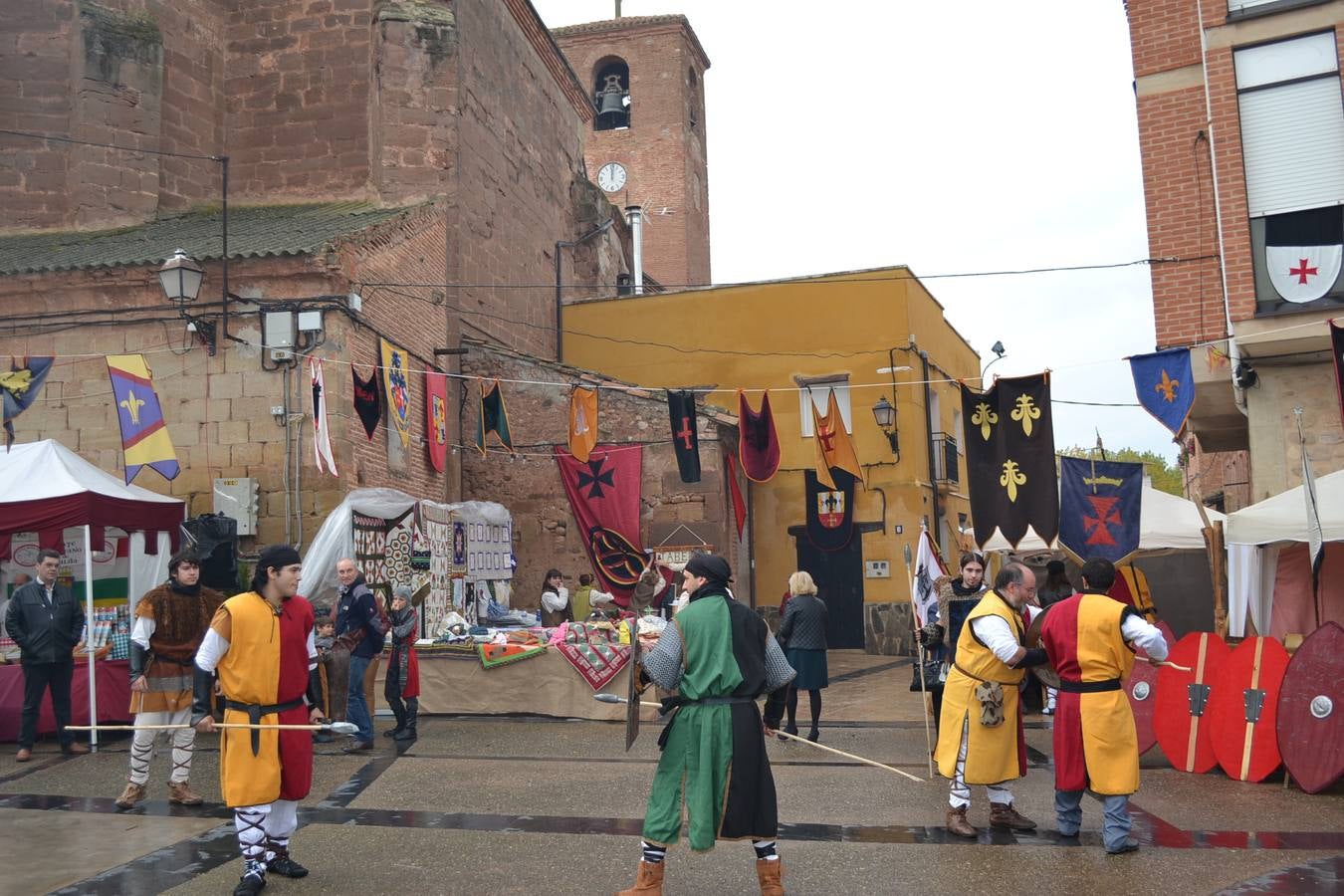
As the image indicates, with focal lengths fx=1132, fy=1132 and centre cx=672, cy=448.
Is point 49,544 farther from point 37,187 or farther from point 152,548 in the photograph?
point 37,187

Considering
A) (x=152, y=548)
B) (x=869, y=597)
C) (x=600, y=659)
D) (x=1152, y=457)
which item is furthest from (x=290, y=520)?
(x=1152, y=457)

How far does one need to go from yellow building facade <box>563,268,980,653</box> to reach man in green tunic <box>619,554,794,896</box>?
49.4ft

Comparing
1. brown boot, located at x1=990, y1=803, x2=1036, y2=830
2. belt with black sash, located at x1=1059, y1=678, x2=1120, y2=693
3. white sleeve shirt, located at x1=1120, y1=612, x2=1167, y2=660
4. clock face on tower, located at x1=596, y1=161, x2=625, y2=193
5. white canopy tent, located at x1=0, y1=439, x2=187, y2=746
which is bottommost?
brown boot, located at x1=990, y1=803, x2=1036, y2=830

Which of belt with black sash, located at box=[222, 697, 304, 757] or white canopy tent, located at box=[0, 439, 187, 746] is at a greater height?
white canopy tent, located at box=[0, 439, 187, 746]

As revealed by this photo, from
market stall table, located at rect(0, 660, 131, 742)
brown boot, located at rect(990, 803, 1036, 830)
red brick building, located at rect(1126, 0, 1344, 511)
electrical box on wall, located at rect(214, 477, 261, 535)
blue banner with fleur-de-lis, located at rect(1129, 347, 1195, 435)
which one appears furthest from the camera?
electrical box on wall, located at rect(214, 477, 261, 535)

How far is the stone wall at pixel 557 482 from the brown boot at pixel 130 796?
34.9ft

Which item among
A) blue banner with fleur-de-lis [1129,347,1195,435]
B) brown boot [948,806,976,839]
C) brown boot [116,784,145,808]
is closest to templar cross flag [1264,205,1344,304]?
blue banner with fleur-de-lis [1129,347,1195,435]

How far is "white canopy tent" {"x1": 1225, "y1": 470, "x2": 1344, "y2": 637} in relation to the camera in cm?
916

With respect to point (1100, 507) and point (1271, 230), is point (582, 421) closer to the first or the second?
point (1100, 507)

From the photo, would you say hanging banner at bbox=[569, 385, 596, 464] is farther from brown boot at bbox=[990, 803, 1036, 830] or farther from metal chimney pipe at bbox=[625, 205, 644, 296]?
metal chimney pipe at bbox=[625, 205, 644, 296]

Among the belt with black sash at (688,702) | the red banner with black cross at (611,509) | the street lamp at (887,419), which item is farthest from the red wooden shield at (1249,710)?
the street lamp at (887,419)

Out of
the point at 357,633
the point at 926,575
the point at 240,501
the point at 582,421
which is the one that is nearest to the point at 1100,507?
the point at 926,575

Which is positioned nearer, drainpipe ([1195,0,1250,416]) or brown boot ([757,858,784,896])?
brown boot ([757,858,784,896])

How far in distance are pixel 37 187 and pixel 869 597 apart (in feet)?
49.9
